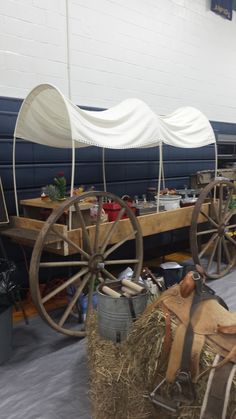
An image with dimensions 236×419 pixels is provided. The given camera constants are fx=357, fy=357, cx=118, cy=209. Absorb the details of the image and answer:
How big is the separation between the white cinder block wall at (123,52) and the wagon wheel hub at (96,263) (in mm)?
1912

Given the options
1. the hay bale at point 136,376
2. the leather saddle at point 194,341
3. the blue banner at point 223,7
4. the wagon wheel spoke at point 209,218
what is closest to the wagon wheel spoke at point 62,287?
the hay bale at point 136,376

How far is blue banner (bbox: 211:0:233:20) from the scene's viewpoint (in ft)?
19.3

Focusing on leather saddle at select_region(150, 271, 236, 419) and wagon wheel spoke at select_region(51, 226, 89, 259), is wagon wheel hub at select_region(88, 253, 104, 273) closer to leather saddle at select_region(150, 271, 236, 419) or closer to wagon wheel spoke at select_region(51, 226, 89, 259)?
wagon wheel spoke at select_region(51, 226, 89, 259)

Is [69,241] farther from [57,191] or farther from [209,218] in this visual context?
[209,218]

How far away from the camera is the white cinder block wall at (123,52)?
369cm

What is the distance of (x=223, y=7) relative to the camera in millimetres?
6059

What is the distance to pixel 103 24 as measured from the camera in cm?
438

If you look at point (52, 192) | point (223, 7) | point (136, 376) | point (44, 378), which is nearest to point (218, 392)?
point (136, 376)

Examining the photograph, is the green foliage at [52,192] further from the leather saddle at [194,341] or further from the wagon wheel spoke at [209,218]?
the wagon wheel spoke at [209,218]

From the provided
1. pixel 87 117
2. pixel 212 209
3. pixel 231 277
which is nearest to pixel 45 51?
pixel 87 117

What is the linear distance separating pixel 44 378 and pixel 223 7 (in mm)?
6282

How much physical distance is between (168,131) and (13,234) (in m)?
1.92

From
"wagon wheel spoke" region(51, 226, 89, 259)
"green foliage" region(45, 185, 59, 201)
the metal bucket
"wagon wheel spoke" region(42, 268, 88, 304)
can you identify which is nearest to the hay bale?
the metal bucket

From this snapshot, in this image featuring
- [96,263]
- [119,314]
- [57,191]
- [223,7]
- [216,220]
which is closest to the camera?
[119,314]
